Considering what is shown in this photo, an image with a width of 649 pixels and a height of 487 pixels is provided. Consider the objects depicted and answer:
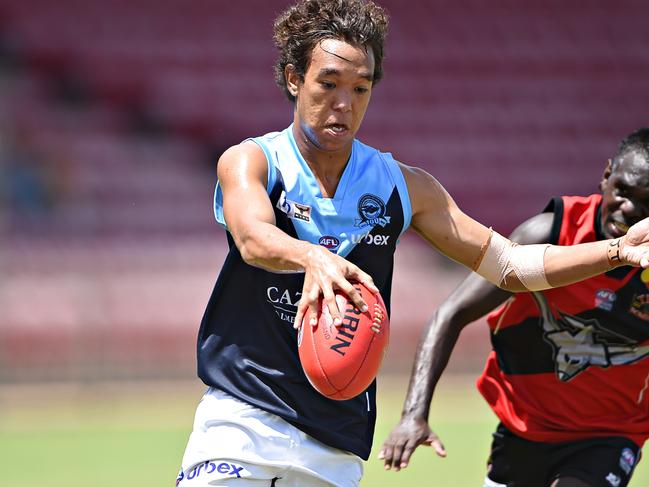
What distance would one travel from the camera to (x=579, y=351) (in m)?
5.32

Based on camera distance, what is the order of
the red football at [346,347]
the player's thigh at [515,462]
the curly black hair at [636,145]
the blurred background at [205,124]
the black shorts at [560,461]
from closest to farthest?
the red football at [346,347]
the curly black hair at [636,145]
the black shorts at [560,461]
the player's thigh at [515,462]
the blurred background at [205,124]

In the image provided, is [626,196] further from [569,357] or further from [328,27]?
[328,27]

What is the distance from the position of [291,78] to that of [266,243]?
879mm

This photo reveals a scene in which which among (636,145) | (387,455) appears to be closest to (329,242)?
(387,455)

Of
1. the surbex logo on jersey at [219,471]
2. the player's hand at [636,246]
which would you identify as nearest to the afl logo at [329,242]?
the surbex logo on jersey at [219,471]

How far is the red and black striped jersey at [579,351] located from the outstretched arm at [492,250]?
831mm

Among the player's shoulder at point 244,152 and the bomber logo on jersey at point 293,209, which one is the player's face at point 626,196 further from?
the player's shoulder at point 244,152

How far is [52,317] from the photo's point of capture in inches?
571

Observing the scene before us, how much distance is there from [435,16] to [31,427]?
33.8 ft

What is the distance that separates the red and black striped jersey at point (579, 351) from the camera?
17.1 feet

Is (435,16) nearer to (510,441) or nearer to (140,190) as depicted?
(140,190)

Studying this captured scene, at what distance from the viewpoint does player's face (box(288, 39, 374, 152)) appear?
13.2 ft

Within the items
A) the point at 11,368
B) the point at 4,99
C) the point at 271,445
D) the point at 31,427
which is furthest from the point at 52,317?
the point at 271,445

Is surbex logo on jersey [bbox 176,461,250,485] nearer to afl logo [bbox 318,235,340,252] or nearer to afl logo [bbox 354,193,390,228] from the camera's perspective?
afl logo [bbox 318,235,340,252]
